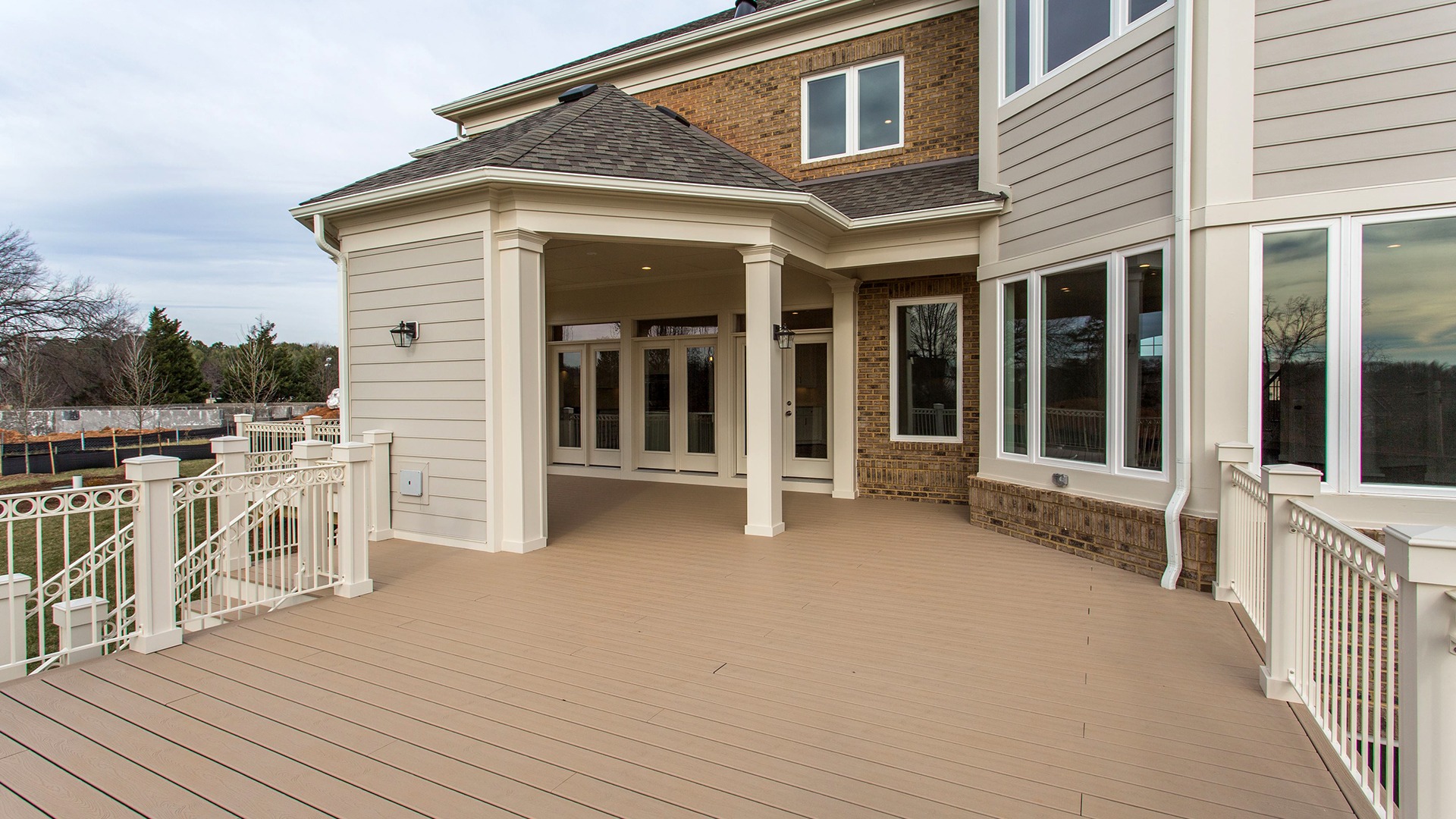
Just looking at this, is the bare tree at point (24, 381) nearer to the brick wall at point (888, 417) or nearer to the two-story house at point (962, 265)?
the two-story house at point (962, 265)

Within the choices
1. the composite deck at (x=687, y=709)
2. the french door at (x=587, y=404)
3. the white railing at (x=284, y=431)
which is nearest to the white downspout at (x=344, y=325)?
the white railing at (x=284, y=431)

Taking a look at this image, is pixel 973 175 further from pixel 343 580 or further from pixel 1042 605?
pixel 343 580

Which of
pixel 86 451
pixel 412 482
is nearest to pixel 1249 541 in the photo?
pixel 412 482

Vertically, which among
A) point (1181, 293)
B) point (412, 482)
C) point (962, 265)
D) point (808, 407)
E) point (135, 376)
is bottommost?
point (412, 482)

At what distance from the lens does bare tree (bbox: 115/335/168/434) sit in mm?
23078

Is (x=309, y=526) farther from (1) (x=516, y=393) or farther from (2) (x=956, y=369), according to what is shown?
(2) (x=956, y=369)

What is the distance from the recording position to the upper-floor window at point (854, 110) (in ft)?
28.1

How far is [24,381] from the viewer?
19.3m

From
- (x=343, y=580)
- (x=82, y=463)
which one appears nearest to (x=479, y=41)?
(x=82, y=463)

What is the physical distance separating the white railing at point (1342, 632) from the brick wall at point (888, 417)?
5079 millimetres

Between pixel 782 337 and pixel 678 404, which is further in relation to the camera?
pixel 678 404

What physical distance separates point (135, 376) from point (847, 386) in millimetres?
26013

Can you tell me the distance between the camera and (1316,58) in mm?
4383

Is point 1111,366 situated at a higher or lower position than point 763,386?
higher
